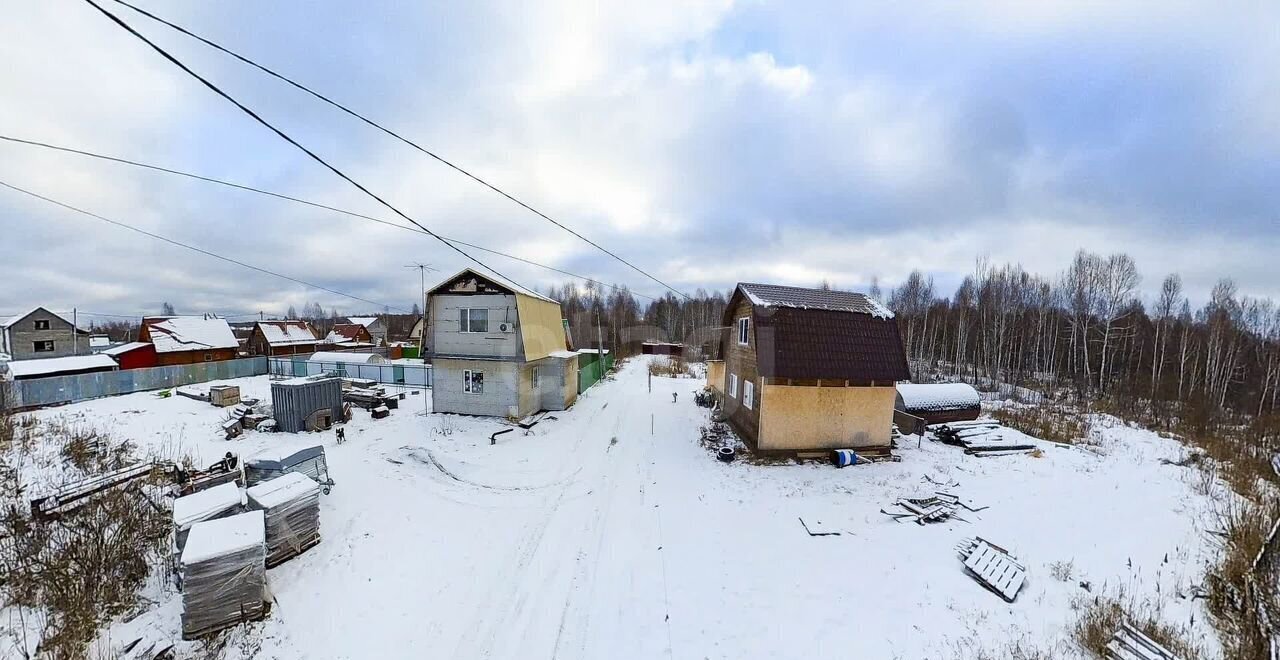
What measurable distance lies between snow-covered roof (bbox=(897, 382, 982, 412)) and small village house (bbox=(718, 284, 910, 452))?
545 centimetres

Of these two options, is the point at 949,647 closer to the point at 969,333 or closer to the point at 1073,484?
the point at 1073,484

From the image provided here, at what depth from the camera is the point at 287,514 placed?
768cm

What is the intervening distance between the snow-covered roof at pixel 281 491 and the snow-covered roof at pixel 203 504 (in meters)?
0.29

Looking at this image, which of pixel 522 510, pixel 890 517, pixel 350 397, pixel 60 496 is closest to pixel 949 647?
pixel 890 517

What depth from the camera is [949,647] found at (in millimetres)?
5891

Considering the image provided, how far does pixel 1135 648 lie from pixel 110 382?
1575 inches

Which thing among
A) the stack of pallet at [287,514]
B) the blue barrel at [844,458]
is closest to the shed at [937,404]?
the blue barrel at [844,458]

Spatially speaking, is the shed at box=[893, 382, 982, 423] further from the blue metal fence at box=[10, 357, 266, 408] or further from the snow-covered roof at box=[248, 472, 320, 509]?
the blue metal fence at box=[10, 357, 266, 408]

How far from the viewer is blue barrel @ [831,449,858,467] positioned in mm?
13180

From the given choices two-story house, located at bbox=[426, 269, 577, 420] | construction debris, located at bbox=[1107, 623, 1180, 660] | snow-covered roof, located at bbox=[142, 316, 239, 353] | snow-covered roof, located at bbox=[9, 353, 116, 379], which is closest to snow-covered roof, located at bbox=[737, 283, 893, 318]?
two-story house, located at bbox=[426, 269, 577, 420]

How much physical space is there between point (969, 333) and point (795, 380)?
141 ft

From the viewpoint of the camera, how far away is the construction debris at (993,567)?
715 centimetres

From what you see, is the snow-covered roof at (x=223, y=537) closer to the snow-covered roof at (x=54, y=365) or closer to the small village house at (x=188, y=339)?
the snow-covered roof at (x=54, y=365)

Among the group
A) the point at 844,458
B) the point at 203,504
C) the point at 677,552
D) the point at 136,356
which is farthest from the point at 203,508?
the point at 136,356
